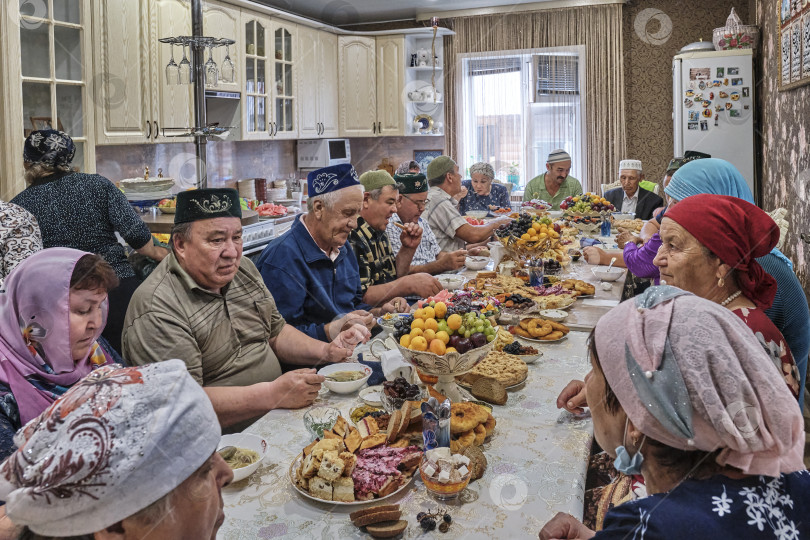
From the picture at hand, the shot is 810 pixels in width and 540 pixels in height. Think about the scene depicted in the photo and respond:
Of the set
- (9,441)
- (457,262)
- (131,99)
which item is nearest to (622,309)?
(9,441)

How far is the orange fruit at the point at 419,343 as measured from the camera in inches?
66.3

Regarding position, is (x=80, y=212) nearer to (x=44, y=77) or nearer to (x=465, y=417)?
(x=44, y=77)

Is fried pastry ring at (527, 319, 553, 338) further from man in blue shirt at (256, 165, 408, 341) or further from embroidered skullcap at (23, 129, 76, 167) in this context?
embroidered skullcap at (23, 129, 76, 167)

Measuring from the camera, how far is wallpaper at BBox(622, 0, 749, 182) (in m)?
7.07

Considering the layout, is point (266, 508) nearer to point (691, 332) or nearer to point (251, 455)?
point (251, 455)

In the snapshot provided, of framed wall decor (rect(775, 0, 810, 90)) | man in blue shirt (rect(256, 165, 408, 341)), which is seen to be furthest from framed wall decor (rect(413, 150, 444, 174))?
man in blue shirt (rect(256, 165, 408, 341))

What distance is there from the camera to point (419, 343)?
5.52 feet

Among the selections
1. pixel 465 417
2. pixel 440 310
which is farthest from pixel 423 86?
pixel 465 417

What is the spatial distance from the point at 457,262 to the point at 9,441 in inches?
108

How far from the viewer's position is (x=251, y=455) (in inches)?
60.1

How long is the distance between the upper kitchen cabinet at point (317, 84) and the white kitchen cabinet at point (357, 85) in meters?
0.09

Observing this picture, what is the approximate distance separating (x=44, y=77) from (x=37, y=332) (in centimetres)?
330

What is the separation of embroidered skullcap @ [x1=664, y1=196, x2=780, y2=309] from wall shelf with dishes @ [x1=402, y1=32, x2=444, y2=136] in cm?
604

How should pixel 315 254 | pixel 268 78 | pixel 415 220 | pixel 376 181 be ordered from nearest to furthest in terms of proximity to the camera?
pixel 315 254
pixel 376 181
pixel 415 220
pixel 268 78
